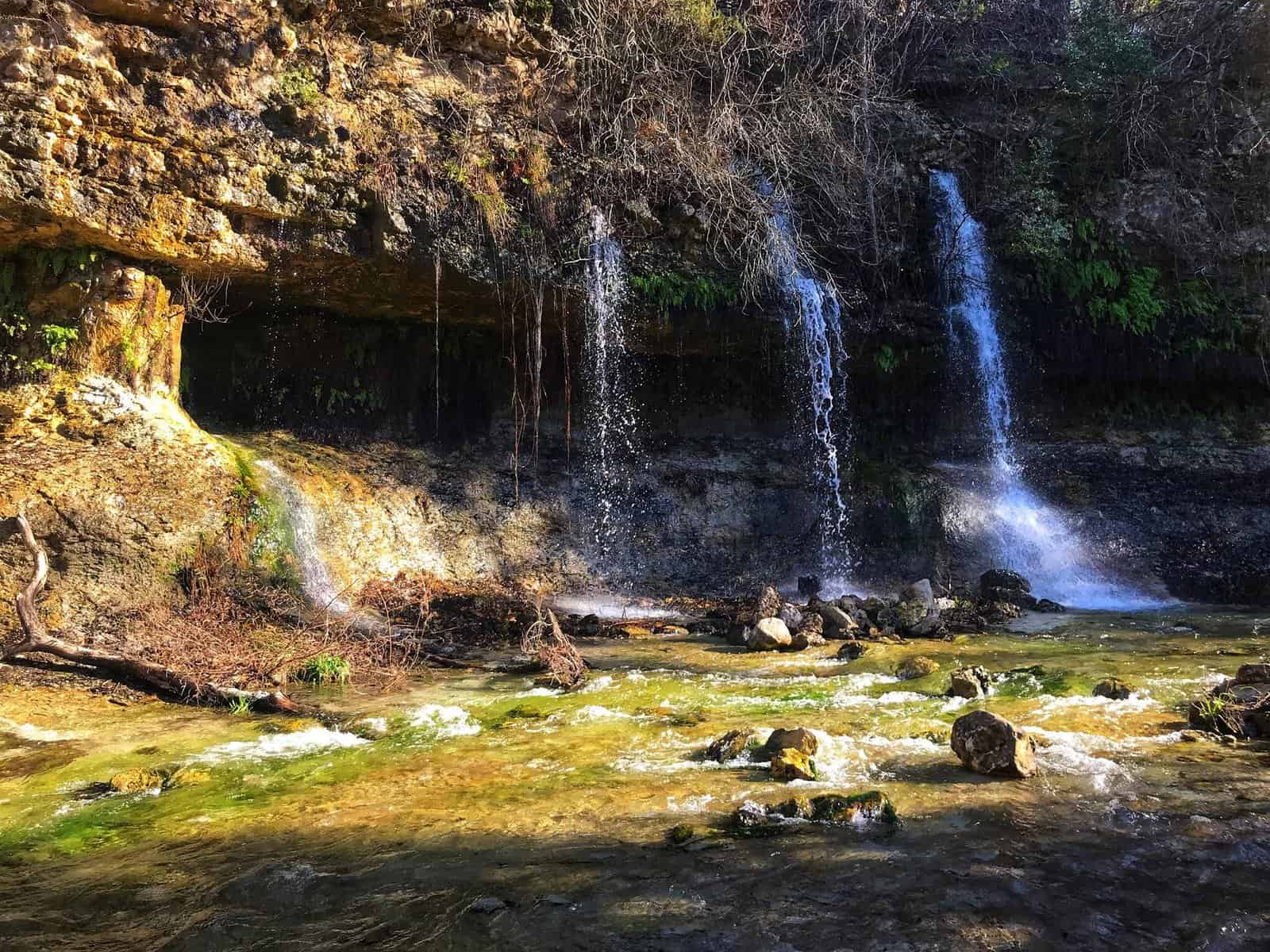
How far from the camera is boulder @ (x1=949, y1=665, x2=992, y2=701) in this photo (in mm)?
5668

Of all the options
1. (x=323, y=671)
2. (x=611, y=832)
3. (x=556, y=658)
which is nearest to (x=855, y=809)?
(x=611, y=832)

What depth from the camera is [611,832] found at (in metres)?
3.41

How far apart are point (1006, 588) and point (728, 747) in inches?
307

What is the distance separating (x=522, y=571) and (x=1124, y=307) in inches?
441

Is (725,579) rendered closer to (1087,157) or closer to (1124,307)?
(1124,307)

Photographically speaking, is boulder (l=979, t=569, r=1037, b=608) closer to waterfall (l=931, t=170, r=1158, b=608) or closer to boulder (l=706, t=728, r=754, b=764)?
waterfall (l=931, t=170, r=1158, b=608)

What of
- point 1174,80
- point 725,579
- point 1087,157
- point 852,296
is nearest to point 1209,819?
point 725,579

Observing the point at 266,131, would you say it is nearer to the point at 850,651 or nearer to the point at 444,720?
the point at 444,720

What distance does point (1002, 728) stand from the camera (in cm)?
396

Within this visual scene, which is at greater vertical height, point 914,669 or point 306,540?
point 306,540

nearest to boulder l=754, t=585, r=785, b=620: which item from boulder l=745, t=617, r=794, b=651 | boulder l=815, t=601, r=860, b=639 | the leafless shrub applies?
boulder l=815, t=601, r=860, b=639

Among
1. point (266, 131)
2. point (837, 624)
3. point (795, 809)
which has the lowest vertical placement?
point (795, 809)

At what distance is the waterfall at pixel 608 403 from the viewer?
38.1ft

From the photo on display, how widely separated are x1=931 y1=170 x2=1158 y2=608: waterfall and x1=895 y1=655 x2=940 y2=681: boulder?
5.60 m
